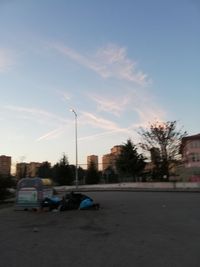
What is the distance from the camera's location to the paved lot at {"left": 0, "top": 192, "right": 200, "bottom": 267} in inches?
324

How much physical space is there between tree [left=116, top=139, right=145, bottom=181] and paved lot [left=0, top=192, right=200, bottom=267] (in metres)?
57.0

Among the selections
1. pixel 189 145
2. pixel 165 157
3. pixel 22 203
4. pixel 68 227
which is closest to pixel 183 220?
pixel 68 227

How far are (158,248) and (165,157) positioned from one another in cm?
5671

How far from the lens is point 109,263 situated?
7969 mm

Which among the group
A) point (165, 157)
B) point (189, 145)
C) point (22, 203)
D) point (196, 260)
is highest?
point (189, 145)

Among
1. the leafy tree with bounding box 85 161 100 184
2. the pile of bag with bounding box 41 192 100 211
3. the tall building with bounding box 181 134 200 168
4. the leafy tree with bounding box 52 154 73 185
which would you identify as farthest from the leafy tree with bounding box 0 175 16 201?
the tall building with bounding box 181 134 200 168

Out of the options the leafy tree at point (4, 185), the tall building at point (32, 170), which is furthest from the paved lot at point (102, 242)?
the tall building at point (32, 170)

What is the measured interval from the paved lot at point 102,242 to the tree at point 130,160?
57.0 metres

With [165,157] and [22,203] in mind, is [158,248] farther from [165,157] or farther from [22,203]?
[165,157]

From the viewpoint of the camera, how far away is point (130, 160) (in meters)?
73.5

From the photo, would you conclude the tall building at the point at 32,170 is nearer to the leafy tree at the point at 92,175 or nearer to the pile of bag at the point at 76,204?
the leafy tree at the point at 92,175

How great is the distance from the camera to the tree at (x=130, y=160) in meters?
73.6

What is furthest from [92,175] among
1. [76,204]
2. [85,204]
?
[85,204]

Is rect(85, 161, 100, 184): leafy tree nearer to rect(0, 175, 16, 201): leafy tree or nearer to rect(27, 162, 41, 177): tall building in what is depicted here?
rect(27, 162, 41, 177): tall building
